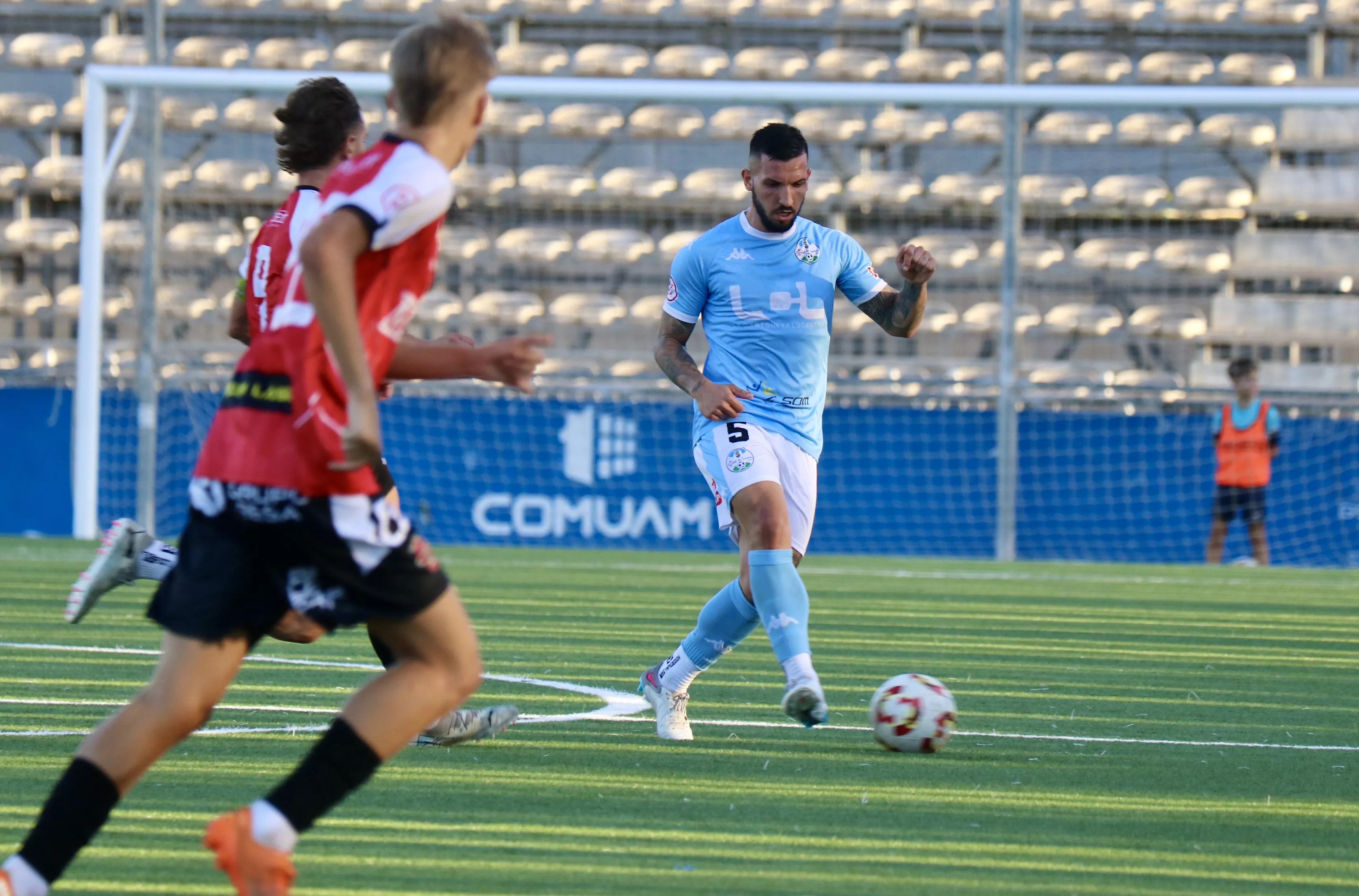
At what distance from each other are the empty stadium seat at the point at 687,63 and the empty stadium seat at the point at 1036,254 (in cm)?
380

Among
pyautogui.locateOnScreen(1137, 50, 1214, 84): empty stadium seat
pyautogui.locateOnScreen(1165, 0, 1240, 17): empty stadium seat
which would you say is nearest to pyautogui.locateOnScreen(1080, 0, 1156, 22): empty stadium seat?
pyautogui.locateOnScreen(1165, 0, 1240, 17): empty stadium seat

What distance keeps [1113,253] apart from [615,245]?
4.95 meters

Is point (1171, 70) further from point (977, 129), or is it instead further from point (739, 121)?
point (739, 121)

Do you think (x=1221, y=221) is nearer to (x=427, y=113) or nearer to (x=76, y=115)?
(x=76, y=115)

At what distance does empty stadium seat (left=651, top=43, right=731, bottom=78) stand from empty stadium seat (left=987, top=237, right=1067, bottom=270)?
3802mm

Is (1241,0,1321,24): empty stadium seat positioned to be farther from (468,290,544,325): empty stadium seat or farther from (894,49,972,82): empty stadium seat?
(468,290,544,325): empty stadium seat

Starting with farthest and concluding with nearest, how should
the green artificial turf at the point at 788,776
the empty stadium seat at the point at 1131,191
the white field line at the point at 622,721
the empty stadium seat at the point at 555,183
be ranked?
1. the empty stadium seat at the point at 555,183
2. the empty stadium seat at the point at 1131,191
3. the white field line at the point at 622,721
4. the green artificial turf at the point at 788,776

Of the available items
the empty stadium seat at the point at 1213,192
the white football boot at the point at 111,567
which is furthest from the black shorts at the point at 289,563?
the empty stadium seat at the point at 1213,192

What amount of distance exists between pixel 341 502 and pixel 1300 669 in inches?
209

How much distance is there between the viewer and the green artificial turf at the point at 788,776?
3.29 metres

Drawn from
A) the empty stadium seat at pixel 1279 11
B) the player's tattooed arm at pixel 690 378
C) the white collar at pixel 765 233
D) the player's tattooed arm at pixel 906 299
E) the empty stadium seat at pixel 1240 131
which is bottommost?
the player's tattooed arm at pixel 690 378

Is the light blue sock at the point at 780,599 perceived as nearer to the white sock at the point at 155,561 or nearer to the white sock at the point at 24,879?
the white sock at the point at 155,561

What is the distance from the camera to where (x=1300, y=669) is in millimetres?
7020

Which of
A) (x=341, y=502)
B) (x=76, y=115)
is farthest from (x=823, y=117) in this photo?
(x=341, y=502)
